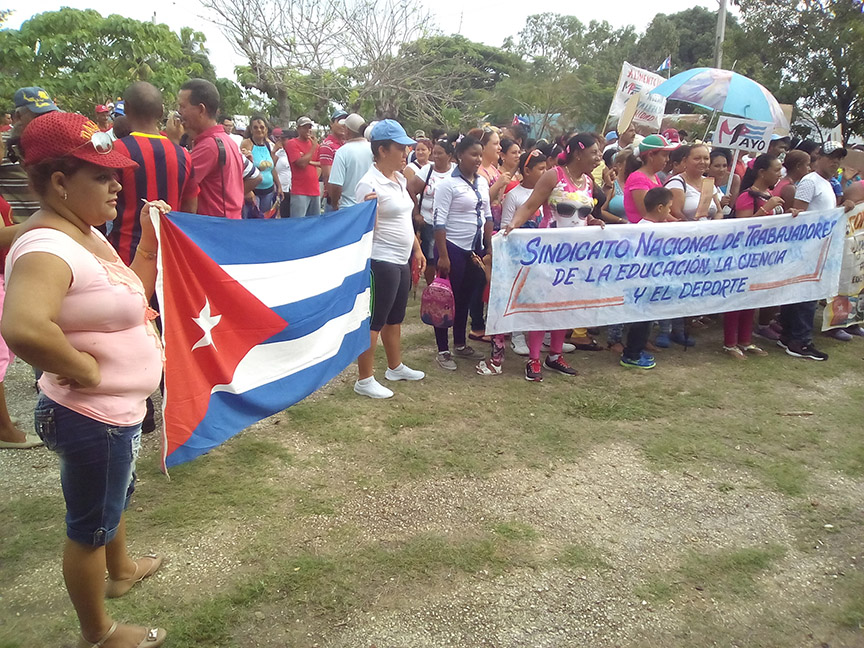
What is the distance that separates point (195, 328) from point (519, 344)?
346 centimetres

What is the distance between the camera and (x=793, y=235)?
618 centimetres

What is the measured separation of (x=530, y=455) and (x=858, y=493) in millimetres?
1851

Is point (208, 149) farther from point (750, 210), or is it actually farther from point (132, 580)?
point (750, 210)

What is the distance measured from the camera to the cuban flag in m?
3.14

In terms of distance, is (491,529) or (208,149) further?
(208,149)

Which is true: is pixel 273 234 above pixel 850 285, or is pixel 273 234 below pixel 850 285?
above

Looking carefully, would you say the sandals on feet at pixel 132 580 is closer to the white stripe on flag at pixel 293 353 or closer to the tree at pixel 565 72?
the white stripe on flag at pixel 293 353

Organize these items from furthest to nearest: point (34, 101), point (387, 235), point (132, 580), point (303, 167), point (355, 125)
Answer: point (303, 167), point (355, 125), point (387, 235), point (34, 101), point (132, 580)

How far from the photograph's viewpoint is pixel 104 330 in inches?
77.2

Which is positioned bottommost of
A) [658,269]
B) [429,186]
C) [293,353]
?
[293,353]

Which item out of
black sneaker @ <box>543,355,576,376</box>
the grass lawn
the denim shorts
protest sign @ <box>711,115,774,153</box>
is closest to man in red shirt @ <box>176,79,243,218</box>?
the grass lawn

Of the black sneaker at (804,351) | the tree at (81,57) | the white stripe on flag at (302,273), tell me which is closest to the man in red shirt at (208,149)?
the white stripe on flag at (302,273)

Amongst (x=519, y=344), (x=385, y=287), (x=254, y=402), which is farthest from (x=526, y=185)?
(x=254, y=402)

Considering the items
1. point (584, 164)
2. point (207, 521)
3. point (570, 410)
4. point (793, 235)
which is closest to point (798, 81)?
point (793, 235)
